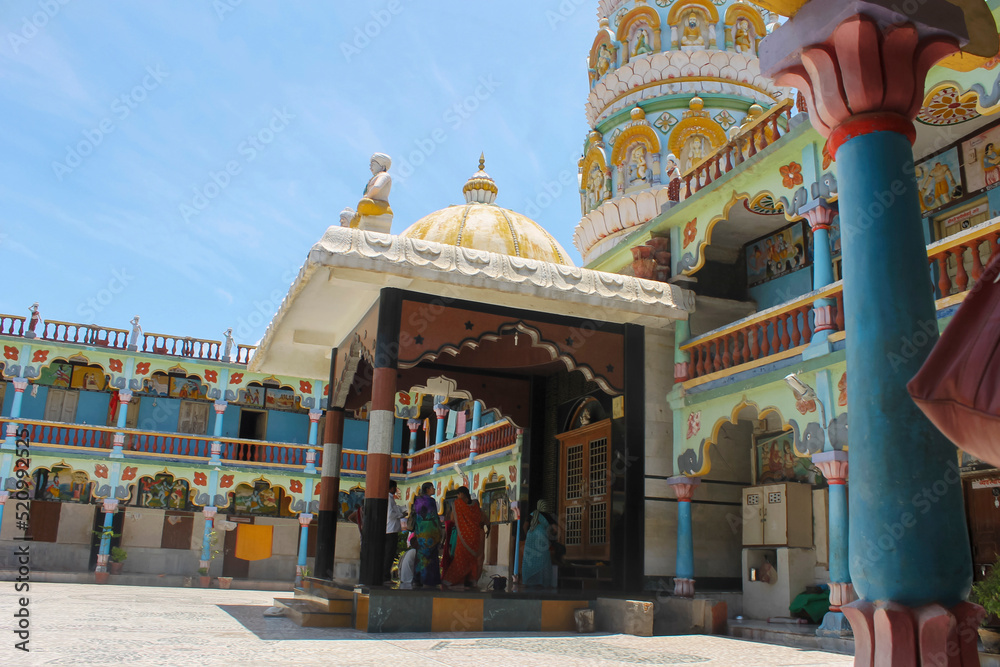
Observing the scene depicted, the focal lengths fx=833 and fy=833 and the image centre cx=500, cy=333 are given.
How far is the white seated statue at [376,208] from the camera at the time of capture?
10.1 m

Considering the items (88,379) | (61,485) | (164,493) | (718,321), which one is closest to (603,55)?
(718,321)

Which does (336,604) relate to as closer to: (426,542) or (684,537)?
(426,542)

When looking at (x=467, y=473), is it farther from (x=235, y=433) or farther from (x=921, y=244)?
(x=921, y=244)

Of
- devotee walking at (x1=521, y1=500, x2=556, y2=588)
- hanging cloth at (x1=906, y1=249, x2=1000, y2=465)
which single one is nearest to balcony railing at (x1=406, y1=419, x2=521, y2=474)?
devotee walking at (x1=521, y1=500, x2=556, y2=588)

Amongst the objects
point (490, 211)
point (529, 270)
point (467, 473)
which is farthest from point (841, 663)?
point (490, 211)

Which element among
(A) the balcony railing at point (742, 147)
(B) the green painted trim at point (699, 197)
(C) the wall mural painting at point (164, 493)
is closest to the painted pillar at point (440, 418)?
(C) the wall mural painting at point (164, 493)

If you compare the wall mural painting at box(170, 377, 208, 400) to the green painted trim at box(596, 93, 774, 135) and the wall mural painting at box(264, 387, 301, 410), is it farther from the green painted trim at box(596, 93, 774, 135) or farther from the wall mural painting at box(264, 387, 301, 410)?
the green painted trim at box(596, 93, 774, 135)

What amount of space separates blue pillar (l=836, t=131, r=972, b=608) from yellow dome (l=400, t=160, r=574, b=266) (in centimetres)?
1453

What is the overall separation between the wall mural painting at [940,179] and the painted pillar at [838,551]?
3053 millimetres

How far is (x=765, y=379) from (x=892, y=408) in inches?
255

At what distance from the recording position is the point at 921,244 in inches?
130

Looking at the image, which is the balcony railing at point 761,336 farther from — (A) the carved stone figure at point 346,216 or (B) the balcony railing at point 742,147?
(A) the carved stone figure at point 346,216

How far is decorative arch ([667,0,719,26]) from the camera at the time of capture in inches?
653

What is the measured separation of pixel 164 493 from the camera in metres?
26.4
